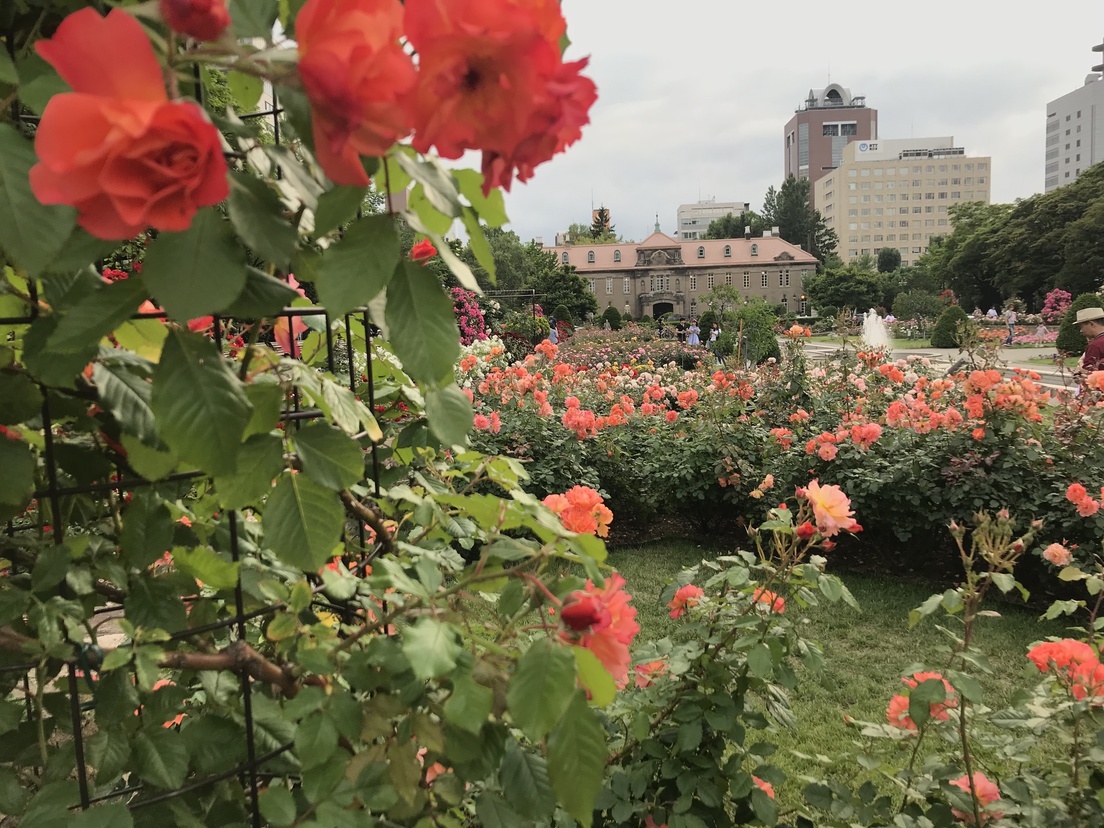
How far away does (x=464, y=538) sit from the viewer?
1086mm

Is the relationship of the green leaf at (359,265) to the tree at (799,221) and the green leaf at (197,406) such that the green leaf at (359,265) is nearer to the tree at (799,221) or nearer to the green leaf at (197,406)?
the green leaf at (197,406)

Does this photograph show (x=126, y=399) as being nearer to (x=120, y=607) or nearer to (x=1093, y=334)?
(x=120, y=607)

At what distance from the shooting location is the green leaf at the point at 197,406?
18.7 inches

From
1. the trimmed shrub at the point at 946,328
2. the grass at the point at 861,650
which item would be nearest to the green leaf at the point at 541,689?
the grass at the point at 861,650

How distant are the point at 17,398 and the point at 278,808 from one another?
41 centimetres

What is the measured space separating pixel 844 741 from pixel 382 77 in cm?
262

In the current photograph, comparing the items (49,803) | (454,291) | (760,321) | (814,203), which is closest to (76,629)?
(49,803)

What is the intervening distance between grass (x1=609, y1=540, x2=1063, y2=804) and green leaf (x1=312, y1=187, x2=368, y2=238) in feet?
6.87

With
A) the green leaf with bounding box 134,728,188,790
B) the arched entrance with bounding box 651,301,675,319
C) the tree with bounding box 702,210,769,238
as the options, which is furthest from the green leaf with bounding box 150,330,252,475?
the tree with bounding box 702,210,769,238

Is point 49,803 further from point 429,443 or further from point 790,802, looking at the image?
point 790,802

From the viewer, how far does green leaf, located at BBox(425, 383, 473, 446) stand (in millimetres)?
588

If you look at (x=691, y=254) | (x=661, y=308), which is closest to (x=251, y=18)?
(x=661, y=308)

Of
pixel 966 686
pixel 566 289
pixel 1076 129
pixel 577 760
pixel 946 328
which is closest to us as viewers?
pixel 577 760

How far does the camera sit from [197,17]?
385mm
